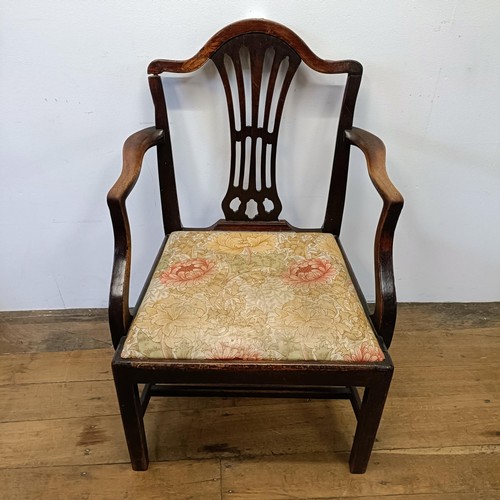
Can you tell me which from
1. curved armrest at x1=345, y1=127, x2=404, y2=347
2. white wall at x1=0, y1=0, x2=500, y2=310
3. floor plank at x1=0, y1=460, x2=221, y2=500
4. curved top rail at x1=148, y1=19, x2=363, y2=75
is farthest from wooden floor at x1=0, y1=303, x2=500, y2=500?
curved top rail at x1=148, y1=19, x2=363, y2=75

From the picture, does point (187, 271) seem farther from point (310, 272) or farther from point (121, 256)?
point (310, 272)

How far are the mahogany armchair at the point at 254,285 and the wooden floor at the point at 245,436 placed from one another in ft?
0.28

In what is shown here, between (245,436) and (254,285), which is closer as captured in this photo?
(254,285)

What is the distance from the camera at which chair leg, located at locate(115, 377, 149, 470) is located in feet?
3.14

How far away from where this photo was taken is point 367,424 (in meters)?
Result: 1.01

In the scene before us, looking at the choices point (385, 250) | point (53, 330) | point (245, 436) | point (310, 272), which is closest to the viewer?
point (385, 250)

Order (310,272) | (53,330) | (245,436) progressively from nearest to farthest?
(310,272)
(245,436)
(53,330)

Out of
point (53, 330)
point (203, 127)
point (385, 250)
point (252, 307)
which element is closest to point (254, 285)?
point (252, 307)

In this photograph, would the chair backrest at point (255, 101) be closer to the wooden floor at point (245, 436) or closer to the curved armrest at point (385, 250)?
the curved armrest at point (385, 250)

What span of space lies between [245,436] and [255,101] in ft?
2.80

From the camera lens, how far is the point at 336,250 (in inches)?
45.3

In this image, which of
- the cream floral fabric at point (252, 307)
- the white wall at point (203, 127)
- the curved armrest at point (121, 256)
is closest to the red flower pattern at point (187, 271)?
the cream floral fabric at point (252, 307)

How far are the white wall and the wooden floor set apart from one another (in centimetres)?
27

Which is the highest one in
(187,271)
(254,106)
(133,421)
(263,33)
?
(263,33)
